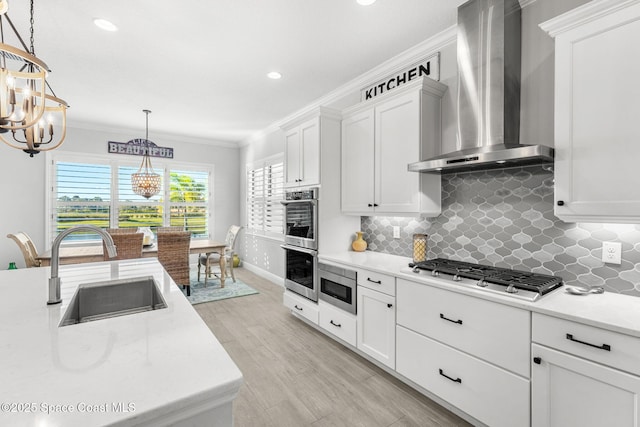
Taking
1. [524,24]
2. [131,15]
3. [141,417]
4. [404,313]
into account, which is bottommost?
[404,313]

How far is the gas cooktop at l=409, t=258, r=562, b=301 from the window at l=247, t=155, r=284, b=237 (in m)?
3.19

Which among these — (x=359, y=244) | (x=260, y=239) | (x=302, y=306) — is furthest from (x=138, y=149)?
(x=359, y=244)

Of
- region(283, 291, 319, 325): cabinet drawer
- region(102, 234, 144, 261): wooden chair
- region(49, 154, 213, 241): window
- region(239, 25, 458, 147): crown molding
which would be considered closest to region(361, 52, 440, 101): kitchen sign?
region(239, 25, 458, 147): crown molding

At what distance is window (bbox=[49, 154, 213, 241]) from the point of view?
5.21 meters

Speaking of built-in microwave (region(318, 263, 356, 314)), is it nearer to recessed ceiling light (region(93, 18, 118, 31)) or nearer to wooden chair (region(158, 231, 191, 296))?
wooden chair (region(158, 231, 191, 296))

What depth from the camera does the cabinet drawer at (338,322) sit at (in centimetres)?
273

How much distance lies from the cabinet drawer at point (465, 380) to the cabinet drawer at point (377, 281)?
30 cm

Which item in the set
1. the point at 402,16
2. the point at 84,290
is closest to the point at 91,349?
the point at 84,290

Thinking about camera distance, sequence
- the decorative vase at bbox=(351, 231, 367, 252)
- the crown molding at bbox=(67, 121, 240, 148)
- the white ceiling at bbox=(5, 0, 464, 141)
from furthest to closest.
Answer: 1. the crown molding at bbox=(67, 121, 240, 148)
2. the decorative vase at bbox=(351, 231, 367, 252)
3. the white ceiling at bbox=(5, 0, 464, 141)

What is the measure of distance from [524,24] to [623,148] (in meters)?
1.21

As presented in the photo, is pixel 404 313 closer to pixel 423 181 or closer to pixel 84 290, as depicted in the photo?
pixel 423 181

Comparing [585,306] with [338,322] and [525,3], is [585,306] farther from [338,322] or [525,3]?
[525,3]

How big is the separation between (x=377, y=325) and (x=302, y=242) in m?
1.27

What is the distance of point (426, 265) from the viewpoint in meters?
2.28
